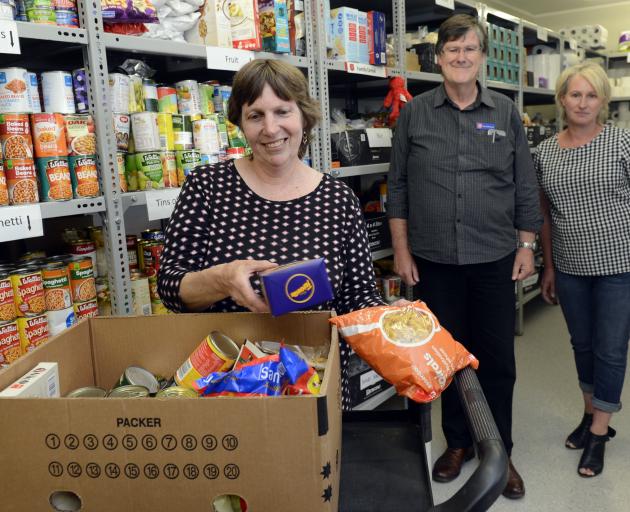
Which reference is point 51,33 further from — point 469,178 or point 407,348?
point 469,178

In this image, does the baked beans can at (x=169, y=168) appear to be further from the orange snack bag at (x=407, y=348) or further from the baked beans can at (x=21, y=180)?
the orange snack bag at (x=407, y=348)

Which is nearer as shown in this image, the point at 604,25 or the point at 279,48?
the point at 279,48

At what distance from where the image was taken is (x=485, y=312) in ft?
7.91

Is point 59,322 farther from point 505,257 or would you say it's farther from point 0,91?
point 505,257

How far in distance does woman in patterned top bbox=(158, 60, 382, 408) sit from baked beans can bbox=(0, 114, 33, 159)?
481 millimetres

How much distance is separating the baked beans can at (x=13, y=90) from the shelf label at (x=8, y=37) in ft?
0.27

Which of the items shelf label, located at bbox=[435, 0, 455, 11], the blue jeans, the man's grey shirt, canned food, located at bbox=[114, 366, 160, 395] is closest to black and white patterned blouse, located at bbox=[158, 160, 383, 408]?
canned food, located at bbox=[114, 366, 160, 395]

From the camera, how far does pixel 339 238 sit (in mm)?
1364

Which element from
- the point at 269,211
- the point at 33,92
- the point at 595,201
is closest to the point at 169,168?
the point at 33,92

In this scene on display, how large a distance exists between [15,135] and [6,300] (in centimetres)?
41

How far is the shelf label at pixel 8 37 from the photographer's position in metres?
1.40

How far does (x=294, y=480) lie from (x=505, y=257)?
1.90 meters

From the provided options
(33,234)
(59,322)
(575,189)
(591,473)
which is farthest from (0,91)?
(591,473)

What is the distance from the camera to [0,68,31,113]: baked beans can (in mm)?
1488
